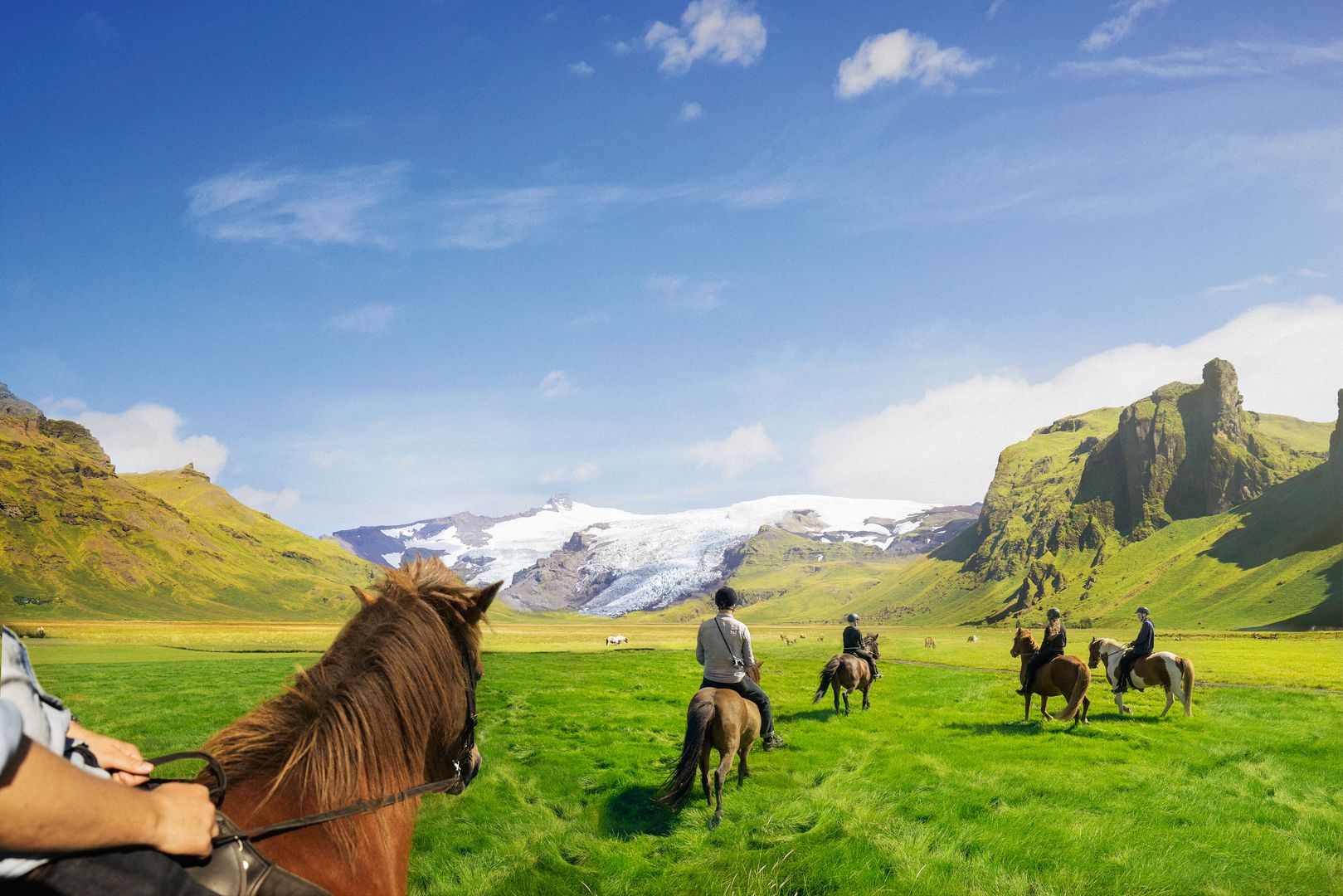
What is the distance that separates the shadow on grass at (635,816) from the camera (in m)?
10.7

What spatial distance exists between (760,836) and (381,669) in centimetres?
731

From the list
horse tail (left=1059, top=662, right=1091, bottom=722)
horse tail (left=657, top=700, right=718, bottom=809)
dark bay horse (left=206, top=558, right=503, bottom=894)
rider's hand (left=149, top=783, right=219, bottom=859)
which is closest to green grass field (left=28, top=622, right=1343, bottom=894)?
horse tail (left=657, top=700, right=718, bottom=809)

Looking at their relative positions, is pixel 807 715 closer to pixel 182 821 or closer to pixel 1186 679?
pixel 1186 679

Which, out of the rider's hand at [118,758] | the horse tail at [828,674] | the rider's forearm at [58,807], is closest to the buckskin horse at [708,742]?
the rider's hand at [118,758]

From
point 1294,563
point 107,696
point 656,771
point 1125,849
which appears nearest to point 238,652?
point 107,696

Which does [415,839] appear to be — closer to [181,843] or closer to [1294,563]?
[181,843]

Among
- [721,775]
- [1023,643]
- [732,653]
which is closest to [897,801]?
[721,775]

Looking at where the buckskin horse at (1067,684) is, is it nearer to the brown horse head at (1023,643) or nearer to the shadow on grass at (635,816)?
the brown horse head at (1023,643)

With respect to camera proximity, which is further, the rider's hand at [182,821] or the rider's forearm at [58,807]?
the rider's hand at [182,821]

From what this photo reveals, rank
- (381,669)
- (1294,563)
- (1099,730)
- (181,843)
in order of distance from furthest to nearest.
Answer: (1294,563), (1099,730), (381,669), (181,843)

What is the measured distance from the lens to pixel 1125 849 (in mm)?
9453

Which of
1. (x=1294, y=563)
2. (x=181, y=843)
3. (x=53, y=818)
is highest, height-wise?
(x=53, y=818)

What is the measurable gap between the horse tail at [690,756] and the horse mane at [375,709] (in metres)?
6.83

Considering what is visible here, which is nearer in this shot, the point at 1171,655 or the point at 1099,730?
the point at 1099,730
